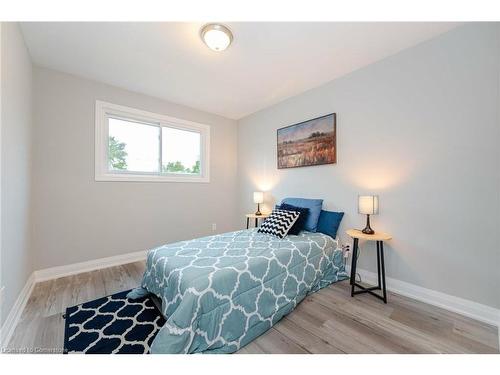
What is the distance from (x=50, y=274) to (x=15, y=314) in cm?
88

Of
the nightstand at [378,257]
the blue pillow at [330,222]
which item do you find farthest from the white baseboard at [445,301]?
the blue pillow at [330,222]

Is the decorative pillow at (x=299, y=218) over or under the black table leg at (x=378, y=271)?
over

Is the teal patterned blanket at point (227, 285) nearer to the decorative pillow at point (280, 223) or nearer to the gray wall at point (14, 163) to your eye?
the decorative pillow at point (280, 223)

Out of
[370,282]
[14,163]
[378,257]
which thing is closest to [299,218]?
[378,257]

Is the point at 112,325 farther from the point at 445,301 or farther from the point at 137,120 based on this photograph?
the point at 445,301

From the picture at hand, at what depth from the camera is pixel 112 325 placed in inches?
60.7

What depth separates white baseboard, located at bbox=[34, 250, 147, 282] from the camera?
7.62 feet

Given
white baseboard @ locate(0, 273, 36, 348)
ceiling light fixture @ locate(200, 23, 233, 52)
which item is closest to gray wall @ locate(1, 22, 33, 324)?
white baseboard @ locate(0, 273, 36, 348)

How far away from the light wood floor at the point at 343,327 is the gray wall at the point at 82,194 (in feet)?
2.18

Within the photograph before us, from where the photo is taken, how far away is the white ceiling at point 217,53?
5.81 ft

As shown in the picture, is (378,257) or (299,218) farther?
(299,218)

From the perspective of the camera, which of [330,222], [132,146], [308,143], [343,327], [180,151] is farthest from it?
[180,151]

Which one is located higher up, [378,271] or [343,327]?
[378,271]

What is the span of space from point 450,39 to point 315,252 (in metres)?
2.32
